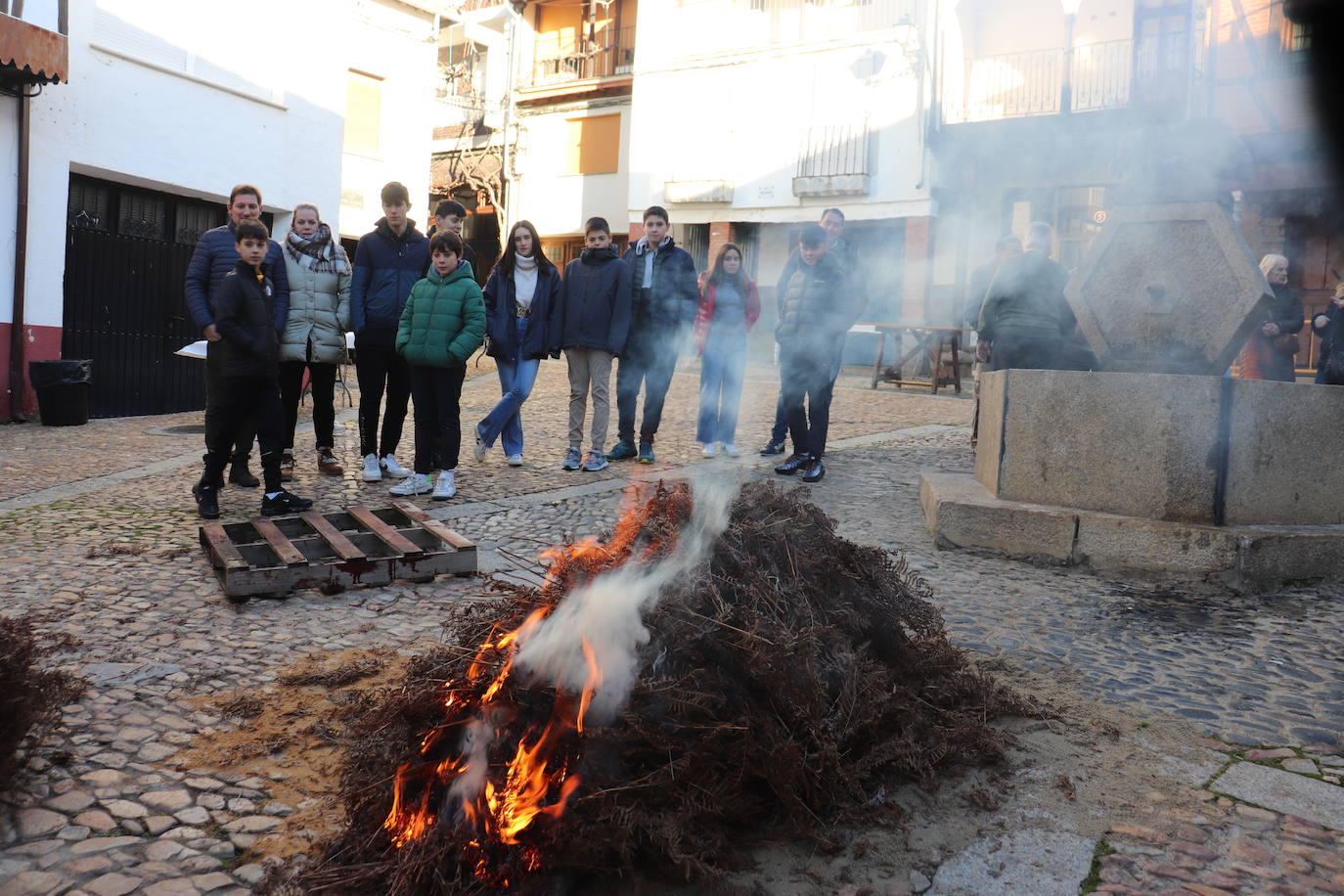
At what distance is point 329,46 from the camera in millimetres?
13867

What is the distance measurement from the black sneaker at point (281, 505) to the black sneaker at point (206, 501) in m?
0.26

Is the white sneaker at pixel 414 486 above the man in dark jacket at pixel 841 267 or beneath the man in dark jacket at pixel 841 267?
beneath

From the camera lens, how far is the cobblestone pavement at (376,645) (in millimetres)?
2324

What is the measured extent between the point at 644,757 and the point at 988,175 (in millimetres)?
15277

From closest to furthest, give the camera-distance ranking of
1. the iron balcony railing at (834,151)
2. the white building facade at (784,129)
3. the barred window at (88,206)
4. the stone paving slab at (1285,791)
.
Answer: the stone paving slab at (1285,791) → the barred window at (88,206) → the white building facade at (784,129) → the iron balcony railing at (834,151)

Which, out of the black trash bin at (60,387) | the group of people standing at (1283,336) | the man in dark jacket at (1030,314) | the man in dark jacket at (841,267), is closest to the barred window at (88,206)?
the black trash bin at (60,387)

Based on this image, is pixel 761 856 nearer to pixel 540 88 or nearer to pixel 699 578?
pixel 699 578

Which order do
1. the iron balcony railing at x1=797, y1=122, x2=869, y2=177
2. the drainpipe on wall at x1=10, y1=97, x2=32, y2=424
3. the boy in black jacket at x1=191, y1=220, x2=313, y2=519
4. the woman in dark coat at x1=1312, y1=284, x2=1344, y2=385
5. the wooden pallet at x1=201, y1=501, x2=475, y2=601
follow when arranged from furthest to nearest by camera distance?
the iron balcony railing at x1=797, y1=122, x2=869, y2=177, the drainpipe on wall at x1=10, y1=97, x2=32, y2=424, the woman in dark coat at x1=1312, y1=284, x2=1344, y2=385, the boy in black jacket at x1=191, y1=220, x2=313, y2=519, the wooden pallet at x1=201, y1=501, x2=475, y2=601

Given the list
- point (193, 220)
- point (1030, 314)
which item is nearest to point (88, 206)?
point (193, 220)

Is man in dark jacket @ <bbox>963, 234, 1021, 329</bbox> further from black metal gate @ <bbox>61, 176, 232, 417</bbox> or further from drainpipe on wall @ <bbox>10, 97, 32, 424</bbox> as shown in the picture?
drainpipe on wall @ <bbox>10, 97, 32, 424</bbox>

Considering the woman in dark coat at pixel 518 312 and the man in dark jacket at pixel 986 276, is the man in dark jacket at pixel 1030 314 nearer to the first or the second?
the man in dark jacket at pixel 986 276

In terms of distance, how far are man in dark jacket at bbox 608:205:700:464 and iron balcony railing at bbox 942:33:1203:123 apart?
6798mm

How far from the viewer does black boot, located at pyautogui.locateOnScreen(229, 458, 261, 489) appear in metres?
6.74

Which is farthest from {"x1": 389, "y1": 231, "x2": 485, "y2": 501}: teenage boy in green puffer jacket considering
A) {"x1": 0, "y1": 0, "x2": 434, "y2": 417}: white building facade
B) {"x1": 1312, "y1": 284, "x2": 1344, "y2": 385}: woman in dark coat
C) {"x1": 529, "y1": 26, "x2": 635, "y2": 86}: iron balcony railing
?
{"x1": 529, "y1": 26, "x2": 635, "y2": 86}: iron balcony railing
